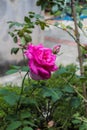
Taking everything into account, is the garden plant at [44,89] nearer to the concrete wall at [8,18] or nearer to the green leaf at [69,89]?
the green leaf at [69,89]

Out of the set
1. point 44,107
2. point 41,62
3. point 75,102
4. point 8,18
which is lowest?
point 44,107

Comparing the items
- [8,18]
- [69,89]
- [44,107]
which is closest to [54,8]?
[69,89]

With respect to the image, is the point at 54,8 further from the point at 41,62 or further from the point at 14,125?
the point at 14,125

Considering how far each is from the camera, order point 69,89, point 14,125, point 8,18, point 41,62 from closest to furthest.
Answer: point 41,62
point 14,125
point 69,89
point 8,18

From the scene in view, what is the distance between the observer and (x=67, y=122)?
2.46m

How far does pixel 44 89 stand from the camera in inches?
80.7

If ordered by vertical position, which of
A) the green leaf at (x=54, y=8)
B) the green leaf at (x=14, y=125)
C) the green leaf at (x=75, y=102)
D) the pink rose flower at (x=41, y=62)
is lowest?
the green leaf at (x=14, y=125)

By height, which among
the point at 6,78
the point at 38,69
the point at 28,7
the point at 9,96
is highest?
the point at 28,7

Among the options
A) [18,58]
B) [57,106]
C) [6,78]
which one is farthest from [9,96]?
[18,58]

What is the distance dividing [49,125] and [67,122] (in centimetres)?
12

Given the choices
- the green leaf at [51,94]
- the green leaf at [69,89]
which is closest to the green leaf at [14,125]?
the green leaf at [51,94]

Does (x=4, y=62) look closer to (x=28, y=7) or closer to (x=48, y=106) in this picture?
(x=28, y=7)

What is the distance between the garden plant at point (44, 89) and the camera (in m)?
1.83

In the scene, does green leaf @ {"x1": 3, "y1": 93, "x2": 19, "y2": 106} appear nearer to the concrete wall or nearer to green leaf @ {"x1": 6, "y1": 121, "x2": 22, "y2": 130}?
green leaf @ {"x1": 6, "y1": 121, "x2": 22, "y2": 130}
